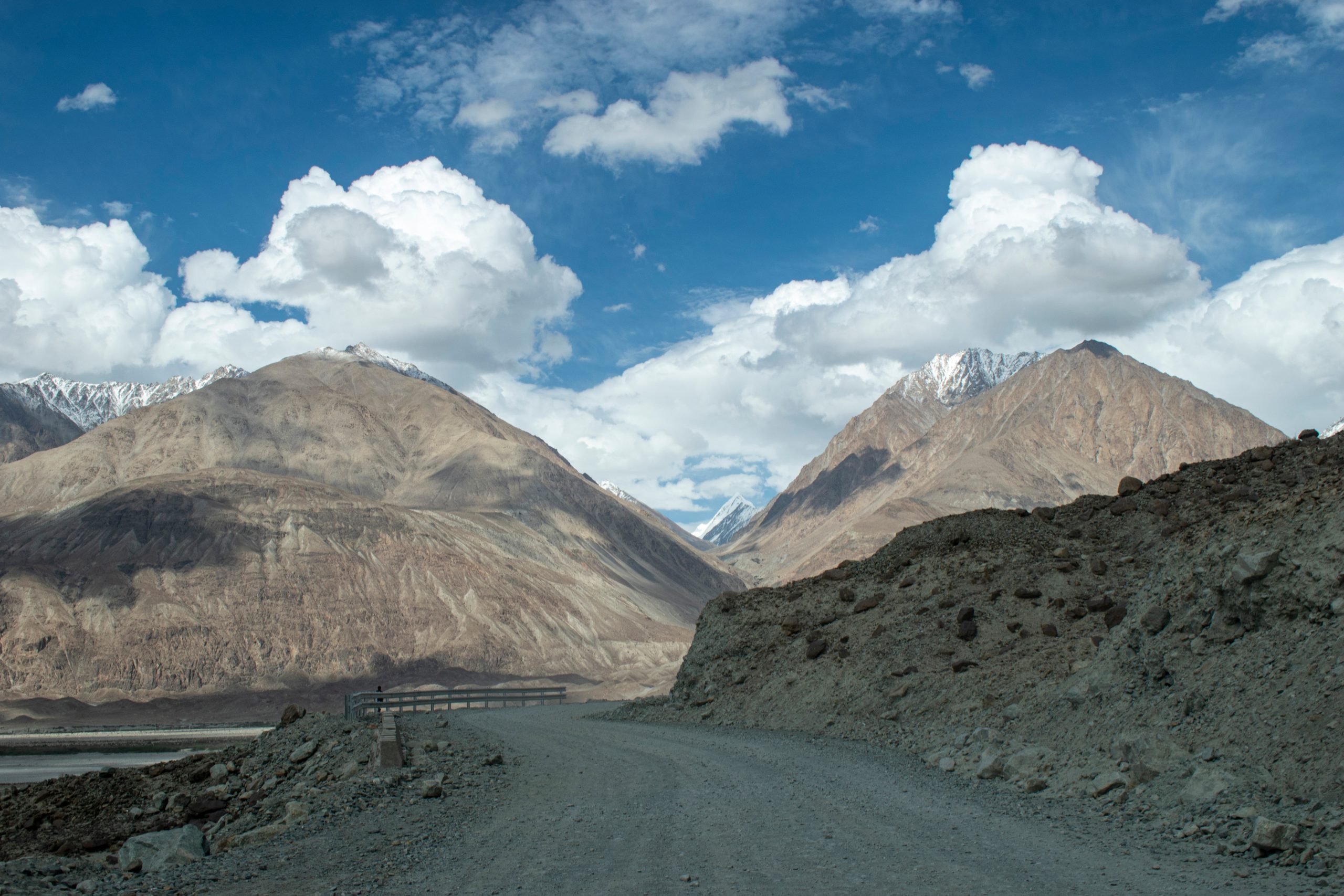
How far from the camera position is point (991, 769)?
1334 cm

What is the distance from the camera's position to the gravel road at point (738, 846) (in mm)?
7867

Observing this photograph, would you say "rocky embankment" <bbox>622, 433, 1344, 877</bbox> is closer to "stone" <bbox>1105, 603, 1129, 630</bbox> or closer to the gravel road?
"stone" <bbox>1105, 603, 1129, 630</bbox>

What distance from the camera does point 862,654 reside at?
70.1ft

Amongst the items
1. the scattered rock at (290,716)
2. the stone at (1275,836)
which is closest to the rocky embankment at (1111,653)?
the stone at (1275,836)

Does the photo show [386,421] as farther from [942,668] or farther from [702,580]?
[942,668]

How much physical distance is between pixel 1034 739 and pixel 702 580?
167 metres

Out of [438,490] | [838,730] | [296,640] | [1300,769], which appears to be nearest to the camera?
[1300,769]

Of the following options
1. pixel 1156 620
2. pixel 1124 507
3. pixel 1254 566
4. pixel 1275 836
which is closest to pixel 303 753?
pixel 1156 620

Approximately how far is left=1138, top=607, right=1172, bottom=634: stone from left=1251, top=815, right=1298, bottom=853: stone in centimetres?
552

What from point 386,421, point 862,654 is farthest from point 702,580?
point 862,654

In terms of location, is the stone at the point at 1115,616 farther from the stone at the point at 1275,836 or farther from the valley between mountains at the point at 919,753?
the stone at the point at 1275,836

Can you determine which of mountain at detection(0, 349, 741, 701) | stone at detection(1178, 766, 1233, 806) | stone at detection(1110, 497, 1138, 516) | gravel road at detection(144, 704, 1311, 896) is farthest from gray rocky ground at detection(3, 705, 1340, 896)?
mountain at detection(0, 349, 741, 701)

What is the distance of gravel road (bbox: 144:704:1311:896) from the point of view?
787 cm

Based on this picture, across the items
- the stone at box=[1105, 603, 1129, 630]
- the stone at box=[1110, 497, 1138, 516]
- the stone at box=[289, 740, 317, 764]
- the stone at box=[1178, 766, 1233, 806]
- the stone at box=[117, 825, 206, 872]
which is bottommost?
the stone at box=[117, 825, 206, 872]
